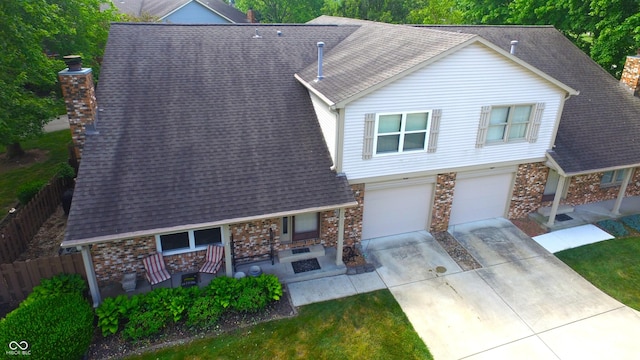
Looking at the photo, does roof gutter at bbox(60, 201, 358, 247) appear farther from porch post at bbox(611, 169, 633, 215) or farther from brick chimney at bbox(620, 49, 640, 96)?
brick chimney at bbox(620, 49, 640, 96)

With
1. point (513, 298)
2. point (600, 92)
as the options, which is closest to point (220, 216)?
point (513, 298)

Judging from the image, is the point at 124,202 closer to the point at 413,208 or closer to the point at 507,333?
the point at 413,208

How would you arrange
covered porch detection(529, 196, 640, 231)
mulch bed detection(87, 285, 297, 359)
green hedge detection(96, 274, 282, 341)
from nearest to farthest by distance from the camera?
1. mulch bed detection(87, 285, 297, 359)
2. green hedge detection(96, 274, 282, 341)
3. covered porch detection(529, 196, 640, 231)

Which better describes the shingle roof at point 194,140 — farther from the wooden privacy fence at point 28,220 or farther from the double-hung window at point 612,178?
the double-hung window at point 612,178

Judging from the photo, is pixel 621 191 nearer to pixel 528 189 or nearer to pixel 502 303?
pixel 528 189

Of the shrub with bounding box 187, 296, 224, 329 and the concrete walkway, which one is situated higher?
the shrub with bounding box 187, 296, 224, 329

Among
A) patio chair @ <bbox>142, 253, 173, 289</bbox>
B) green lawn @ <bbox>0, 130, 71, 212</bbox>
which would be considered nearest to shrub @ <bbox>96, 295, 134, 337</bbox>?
patio chair @ <bbox>142, 253, 173, 289</bbox>

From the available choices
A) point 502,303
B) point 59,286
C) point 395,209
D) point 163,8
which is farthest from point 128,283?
point 163,8
